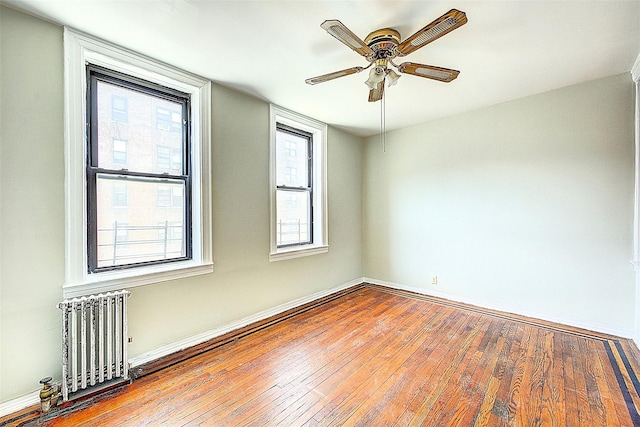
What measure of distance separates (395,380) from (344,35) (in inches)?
99.0

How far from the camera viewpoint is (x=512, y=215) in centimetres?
350

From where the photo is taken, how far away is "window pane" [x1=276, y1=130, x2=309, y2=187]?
386 centimetres

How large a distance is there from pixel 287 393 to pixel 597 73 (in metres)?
4.20

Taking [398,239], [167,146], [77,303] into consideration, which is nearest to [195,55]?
[167,146]

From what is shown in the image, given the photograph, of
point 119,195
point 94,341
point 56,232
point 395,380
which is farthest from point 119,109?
point 395,380

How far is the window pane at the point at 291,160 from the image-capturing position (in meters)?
3.86

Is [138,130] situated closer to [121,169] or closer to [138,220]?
[121,169]

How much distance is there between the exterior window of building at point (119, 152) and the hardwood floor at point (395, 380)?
70.9 inches

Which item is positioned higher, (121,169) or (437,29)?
(437,29)

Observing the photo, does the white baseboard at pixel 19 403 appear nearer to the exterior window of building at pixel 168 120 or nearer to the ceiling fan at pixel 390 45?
the exterior window of building at pixel 168 120

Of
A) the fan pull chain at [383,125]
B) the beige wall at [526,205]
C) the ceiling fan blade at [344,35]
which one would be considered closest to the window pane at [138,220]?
the ceiling fan blade at [344,35]

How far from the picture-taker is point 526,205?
3.39m

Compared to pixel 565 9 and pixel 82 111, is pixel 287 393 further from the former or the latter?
pixel 565 9

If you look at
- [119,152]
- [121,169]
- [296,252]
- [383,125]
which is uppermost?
[383,125]
